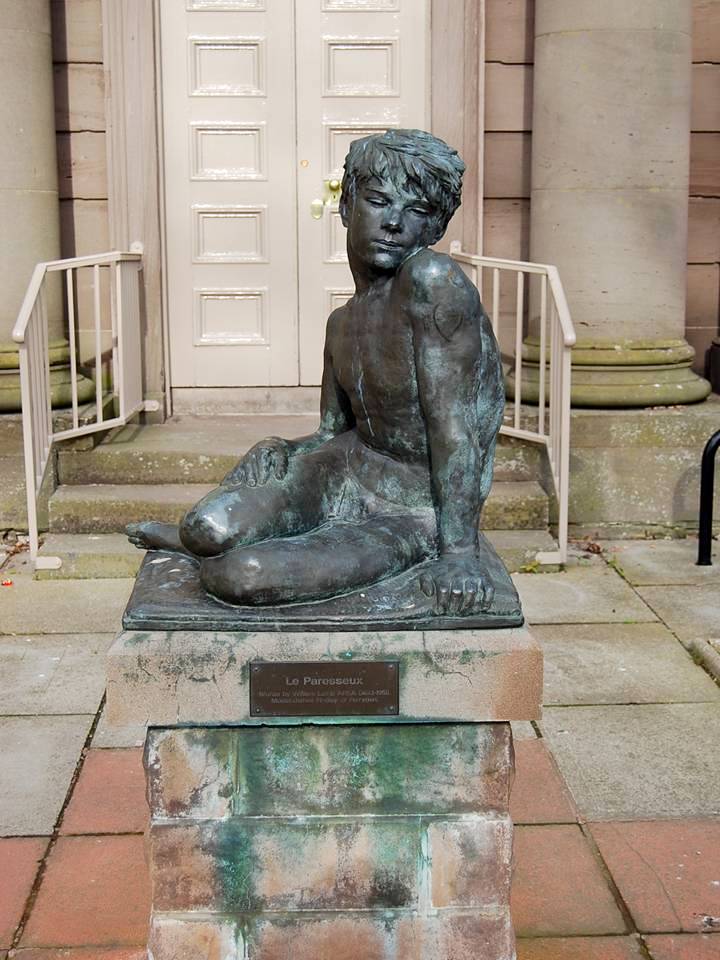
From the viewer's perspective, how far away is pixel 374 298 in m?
3.54

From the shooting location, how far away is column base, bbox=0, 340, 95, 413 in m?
7.85

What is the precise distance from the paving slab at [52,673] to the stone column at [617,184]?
11.0 feet

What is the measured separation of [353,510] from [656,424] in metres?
4.41

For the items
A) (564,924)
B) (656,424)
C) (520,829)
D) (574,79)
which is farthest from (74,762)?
(574,79)

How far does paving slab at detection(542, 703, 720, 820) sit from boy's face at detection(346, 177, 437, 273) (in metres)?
1.97

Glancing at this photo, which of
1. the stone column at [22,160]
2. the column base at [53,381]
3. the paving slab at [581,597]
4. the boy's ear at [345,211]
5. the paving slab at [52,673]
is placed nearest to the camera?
the boy's ear at [345,211]

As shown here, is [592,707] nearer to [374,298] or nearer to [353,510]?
[353,510]

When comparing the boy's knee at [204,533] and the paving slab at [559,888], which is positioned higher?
the boy's knee at [204,533]

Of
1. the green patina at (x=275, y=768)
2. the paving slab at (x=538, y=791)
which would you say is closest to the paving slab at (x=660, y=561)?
the paving slab at (x=538, y=791)

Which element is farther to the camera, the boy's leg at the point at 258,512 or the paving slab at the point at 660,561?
the paving slab at the point at 660,561

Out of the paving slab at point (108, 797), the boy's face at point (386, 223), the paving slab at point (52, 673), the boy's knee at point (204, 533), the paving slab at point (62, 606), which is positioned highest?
the boy's face at point (386, 223)

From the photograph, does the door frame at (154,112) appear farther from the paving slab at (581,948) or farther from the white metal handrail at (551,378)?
the paving slab at (581,948)

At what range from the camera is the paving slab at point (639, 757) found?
443 cm

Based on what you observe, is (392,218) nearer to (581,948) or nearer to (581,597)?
(581,948)
